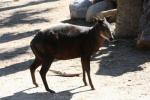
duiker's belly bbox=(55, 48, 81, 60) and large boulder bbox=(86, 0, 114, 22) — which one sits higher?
duiker's belly bbox=(55, 48, 81, 60)

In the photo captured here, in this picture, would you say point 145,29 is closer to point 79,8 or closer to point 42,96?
point 42,96

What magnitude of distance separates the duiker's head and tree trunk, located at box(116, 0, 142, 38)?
4066mm

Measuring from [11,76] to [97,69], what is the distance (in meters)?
1.74

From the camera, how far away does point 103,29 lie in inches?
309

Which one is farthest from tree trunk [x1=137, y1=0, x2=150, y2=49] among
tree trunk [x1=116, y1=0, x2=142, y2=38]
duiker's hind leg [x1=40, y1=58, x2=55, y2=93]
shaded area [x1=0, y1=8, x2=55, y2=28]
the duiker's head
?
shaded area [x1=0, y1=8, x2=55, y2=28]

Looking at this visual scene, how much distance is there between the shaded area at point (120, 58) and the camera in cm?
917

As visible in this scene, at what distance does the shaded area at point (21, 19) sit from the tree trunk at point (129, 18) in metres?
3.83

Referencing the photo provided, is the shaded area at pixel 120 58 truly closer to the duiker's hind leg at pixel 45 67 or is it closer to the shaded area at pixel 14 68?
the duiker's hind leg at pixel 45 67

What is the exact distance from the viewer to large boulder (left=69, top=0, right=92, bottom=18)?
1460 centimetres

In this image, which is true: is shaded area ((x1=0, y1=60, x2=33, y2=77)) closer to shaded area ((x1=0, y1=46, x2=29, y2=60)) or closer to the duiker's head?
shaded area ((x1=0, y1=46, x2=29, y2=60))

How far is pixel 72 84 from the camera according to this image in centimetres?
850

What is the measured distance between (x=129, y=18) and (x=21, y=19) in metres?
5.24

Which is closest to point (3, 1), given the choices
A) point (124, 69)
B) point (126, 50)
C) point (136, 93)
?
point (126, 50)

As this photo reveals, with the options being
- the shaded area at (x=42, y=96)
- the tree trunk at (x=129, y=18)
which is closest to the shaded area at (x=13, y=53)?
the tree trunk at (x=129, y=18)
